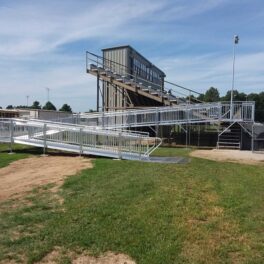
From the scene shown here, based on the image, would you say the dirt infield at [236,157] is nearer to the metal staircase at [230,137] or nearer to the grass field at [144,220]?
the metal staircase at [230,137]

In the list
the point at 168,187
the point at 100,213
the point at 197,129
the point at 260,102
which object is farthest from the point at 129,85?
the point at 260,102

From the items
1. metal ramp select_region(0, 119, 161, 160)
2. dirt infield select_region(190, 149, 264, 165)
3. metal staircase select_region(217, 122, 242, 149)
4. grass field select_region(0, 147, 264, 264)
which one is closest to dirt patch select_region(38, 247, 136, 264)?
grass field select_region(0, 147, 264, 264)

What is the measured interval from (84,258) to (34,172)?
7762 millimetres

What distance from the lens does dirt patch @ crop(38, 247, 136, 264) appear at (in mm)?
5562

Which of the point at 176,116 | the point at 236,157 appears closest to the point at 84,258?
the point at 236,157

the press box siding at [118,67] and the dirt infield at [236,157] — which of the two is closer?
the dirt infield at [236,157]

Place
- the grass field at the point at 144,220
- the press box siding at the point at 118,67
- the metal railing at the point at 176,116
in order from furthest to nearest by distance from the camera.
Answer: the press box siding at the point at 118,67, the metal railing at the point at 176,116, the grass field at the point at 144,220

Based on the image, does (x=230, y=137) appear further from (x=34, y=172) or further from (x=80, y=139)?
(x=34, y=172)

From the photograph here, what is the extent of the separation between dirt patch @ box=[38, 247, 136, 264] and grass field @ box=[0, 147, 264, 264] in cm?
5

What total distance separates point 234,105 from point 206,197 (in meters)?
16.5

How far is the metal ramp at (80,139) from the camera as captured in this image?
16.5m

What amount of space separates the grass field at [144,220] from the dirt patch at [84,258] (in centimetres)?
5

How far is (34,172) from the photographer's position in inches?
514

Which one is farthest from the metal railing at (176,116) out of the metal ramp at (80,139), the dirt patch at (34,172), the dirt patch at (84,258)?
the dirt patch at (84,258)
